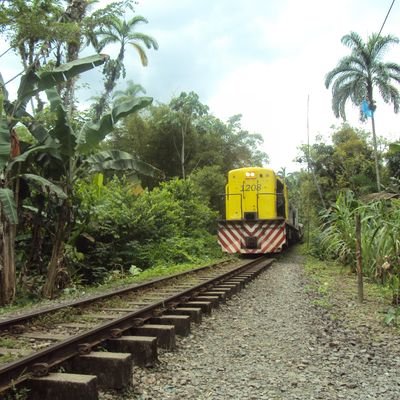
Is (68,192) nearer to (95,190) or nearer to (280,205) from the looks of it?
(95,190)

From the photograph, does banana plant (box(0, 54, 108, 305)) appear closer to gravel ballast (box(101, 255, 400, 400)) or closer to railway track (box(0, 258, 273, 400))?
railway track (box(0, 258, 273, 400))

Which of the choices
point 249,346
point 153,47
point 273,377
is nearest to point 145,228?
point 249,346

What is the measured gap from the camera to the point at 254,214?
1659cm

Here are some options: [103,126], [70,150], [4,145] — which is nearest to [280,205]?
[103,126]

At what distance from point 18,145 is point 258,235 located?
31.0 ft

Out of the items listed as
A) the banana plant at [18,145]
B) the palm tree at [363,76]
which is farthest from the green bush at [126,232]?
the palm tree at [363,76]

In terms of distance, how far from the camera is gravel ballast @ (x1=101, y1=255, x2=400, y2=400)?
11.6ft

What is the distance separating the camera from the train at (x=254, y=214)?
52.7 ft

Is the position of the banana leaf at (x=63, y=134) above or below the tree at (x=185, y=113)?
below

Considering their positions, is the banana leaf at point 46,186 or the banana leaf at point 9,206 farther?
the banana leaf at point 46,186

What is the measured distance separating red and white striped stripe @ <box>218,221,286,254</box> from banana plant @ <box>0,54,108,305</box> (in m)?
8.71

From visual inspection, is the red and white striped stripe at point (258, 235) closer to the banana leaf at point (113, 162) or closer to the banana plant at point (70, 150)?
the banana leaf at point (113, 162)

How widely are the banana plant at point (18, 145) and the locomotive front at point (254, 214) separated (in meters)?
8.72

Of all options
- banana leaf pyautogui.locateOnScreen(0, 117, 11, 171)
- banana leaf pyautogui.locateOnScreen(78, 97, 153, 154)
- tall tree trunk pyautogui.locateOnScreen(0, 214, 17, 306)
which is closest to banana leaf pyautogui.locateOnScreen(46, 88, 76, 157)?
banana leaf pyautogui.locateOnScreen(78, 97, 153, 154)
